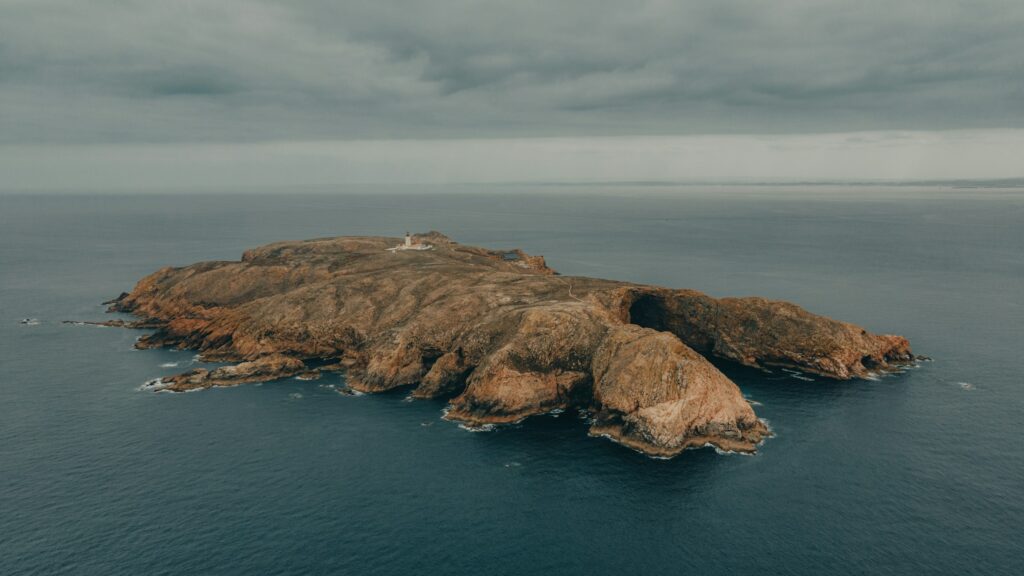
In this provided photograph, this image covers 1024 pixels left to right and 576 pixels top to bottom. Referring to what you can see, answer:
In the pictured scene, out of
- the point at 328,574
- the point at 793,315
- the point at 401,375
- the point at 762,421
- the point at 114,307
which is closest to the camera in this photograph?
the point at 328,574

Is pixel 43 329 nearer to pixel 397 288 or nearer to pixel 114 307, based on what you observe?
pixel 114 307

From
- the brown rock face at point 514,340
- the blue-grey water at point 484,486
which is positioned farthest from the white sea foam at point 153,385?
the blue-grey water at point 484,486

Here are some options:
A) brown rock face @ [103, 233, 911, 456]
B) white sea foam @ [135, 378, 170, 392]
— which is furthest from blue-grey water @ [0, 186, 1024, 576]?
brown rock face @ [103, 233, 911, 456]

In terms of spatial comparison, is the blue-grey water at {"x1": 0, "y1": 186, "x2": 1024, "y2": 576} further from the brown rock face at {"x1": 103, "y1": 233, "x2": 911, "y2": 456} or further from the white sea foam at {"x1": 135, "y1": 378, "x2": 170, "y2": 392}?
the brown rock face at {"x1": 103, "y1": 233, "x2": 911, "y2": 456}

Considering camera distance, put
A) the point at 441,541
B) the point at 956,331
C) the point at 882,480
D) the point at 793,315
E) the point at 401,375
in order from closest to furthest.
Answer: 1. the point at 441,541
2. the point at 882,480
3. the point at 401,375
4. the point at 793,315
5. the point at 956,331

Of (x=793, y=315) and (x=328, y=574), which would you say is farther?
(x=793, y=315)

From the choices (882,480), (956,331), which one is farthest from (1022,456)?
(956,331)

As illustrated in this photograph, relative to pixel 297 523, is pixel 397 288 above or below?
above

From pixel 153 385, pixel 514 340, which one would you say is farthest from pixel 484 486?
pixel 153 385
